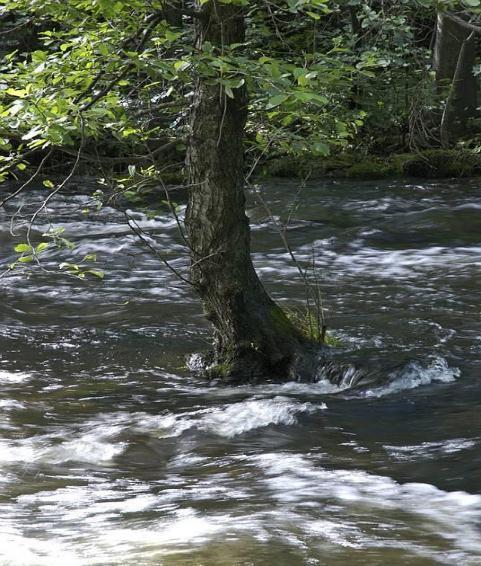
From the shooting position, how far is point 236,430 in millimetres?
6016

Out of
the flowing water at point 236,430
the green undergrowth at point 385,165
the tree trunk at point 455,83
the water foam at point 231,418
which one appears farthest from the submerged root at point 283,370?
the tree trunk at point 455,83

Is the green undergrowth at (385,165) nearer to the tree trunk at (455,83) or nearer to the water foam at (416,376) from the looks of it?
the tree trunk at (455,83)

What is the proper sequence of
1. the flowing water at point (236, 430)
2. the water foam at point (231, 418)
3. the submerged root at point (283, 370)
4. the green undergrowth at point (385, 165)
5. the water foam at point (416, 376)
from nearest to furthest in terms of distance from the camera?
the flowing water at point (236, 430)
the water foam at point (231, 418)
the water foam at point (416, 376)
the submerged root at point (283, 370)
the green undergrowth at point (385, 165)

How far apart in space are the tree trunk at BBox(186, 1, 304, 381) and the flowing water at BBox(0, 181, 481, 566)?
1.06 ft

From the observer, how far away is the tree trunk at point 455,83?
701 inches

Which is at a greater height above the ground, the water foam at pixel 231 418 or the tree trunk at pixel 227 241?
the tree trunk at pixel 227 241

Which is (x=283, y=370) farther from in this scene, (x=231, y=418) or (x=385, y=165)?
(x=385, y=165)

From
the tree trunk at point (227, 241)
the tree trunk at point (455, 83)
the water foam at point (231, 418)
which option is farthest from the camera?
the tree trunk at point (455, 83)

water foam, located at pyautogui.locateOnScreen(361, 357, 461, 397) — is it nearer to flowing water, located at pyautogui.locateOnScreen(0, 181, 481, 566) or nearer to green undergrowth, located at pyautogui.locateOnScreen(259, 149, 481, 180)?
flowing water, located at pyautogui.locateOnScreen(0, 181, 481, 566)

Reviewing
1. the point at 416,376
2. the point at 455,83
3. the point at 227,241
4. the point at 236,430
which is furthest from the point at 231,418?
the point at 455,83

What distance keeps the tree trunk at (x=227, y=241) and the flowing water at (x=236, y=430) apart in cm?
32

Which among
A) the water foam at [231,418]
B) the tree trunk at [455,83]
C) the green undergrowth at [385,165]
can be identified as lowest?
the water foam at [231,418]

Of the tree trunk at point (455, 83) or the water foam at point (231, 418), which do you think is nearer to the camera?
the water foam at point (231, 418)

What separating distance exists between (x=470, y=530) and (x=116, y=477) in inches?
81.8
